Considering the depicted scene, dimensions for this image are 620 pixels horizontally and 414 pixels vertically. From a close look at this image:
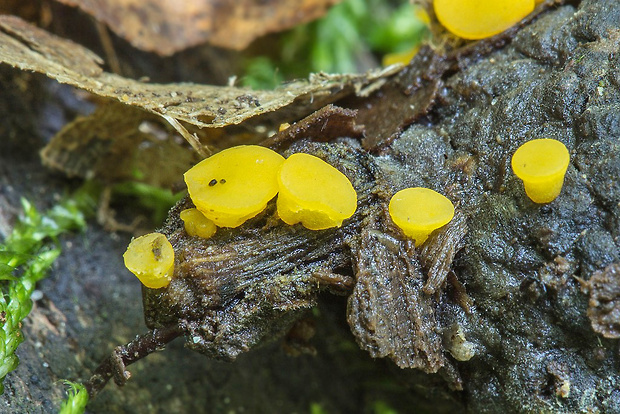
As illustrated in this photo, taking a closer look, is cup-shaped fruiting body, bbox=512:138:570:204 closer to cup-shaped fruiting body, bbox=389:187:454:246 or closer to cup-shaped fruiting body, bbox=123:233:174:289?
cup-shaped fruiting body, bbox=389:187:454:246

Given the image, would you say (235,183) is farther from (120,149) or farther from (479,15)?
(479,15)

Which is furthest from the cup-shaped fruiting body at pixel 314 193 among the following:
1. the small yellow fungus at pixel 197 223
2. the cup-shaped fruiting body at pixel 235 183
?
the small yellow fungus at pixel 197 223

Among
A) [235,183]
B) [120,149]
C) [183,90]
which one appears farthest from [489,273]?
[120,149]

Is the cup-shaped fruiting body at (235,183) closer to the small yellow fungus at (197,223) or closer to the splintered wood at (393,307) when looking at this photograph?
the small yellow fungus at (197,223)

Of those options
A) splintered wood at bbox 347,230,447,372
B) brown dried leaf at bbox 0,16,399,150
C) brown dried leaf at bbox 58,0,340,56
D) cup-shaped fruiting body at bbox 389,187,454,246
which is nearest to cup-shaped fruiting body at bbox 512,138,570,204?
cup-shaped fruiting body at bbox 389,187,454,246

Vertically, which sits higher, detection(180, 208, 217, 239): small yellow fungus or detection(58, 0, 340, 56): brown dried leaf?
detection(58, 0, 340, 56): brown dried leaf

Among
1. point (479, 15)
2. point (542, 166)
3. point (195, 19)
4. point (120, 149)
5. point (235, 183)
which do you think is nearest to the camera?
point (542, 166)
